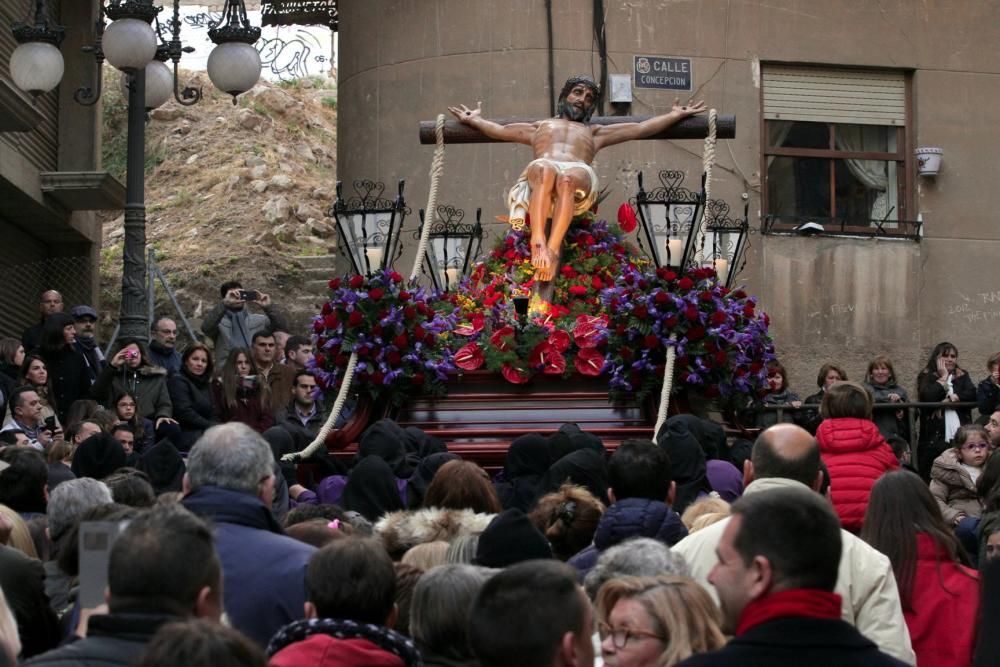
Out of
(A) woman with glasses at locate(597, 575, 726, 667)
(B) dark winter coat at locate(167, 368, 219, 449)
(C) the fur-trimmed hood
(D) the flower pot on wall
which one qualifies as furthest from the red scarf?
(D) the flower pot on wall

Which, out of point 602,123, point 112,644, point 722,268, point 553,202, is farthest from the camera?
point 722,268

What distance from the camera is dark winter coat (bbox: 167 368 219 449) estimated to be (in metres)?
14.0

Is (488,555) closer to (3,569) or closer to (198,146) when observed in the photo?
(3,569)

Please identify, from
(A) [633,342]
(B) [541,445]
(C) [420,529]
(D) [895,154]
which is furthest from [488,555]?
(D) [895,154]

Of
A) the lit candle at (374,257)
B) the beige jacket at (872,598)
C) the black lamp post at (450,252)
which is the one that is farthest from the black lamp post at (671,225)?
the beige jacket at (872,598)

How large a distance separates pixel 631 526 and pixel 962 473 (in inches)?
179

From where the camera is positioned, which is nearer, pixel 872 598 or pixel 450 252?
pixel 872 598

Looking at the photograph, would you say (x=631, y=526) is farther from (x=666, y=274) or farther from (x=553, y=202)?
(x=553, y=202)

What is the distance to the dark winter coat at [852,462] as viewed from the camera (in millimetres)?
8461

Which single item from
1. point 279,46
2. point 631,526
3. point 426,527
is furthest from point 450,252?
point 279,46

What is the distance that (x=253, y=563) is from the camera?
6.09 m

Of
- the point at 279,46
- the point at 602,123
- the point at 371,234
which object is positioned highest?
the point at 279,46

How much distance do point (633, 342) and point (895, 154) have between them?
1082 cm

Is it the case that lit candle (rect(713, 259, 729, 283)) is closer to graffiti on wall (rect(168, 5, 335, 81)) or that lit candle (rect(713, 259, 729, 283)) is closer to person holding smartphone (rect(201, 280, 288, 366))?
person holding smartphone (rect(201, 280, 288, 366))
